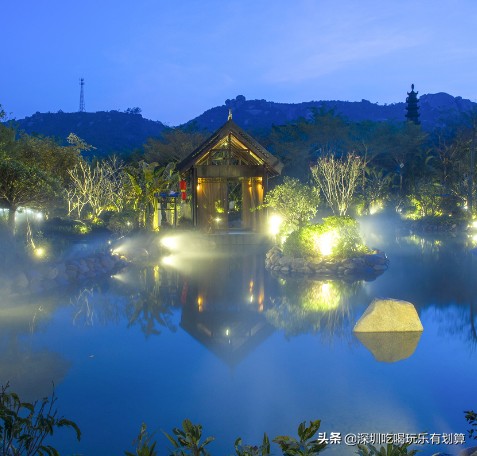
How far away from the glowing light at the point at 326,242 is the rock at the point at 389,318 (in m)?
8.13

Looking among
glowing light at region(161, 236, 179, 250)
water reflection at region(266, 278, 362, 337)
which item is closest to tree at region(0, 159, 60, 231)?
water reflection at region(266, 278, 362, 337)

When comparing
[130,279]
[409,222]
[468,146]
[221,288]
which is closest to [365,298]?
[221,288]

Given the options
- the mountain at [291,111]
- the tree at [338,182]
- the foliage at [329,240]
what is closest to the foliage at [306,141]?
the tree at [338,182]

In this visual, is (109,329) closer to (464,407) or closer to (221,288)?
(221,288)

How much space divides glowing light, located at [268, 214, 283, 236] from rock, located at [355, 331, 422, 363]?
13.8 metres

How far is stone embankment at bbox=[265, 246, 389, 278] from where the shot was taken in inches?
686

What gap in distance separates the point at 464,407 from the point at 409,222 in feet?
108

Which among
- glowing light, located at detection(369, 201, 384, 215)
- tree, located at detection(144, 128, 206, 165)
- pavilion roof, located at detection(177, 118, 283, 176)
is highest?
tree, located at detection(144, 128, 206, 165)

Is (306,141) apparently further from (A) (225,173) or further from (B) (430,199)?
(A) (225,173)

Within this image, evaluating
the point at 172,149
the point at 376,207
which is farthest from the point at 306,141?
the point at 172,149

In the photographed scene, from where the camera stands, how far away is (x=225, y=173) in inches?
1004

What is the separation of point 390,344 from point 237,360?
9.55 ft

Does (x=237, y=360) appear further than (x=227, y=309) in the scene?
No

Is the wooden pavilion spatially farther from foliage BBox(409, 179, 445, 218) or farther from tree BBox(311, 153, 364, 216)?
foliage BBox(409, 179, 445, 218)
